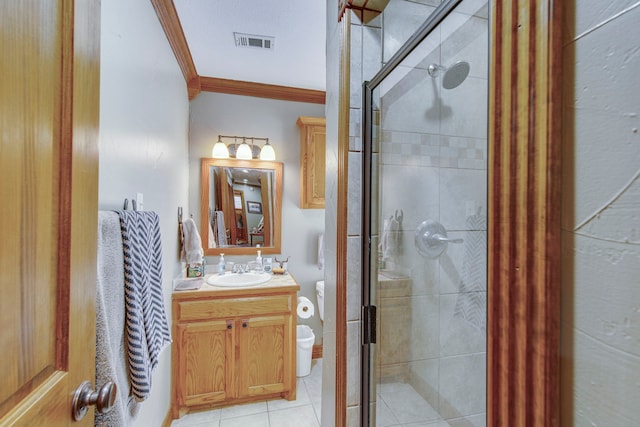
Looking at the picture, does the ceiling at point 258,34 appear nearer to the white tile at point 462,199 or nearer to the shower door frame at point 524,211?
the white tile at point 462,199

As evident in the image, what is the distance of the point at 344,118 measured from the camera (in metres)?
0.97

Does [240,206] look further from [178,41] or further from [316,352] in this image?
[316,352]

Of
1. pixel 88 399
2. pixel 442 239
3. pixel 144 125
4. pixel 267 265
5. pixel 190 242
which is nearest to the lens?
pixel 88 399

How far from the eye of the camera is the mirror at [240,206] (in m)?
2.52

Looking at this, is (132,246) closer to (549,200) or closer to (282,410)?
(549,200)

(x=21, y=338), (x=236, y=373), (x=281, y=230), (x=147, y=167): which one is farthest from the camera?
(x=281, y=230)

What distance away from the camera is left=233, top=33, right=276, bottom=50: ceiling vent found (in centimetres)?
183

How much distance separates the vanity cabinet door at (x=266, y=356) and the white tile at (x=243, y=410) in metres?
0.10

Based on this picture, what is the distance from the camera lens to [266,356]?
80.9 inches

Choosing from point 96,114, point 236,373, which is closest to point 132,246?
point 96,114

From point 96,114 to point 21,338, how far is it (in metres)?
0.53

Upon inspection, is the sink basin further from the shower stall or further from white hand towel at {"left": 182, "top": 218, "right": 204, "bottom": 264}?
the shower stall

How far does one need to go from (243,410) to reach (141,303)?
1.51m
